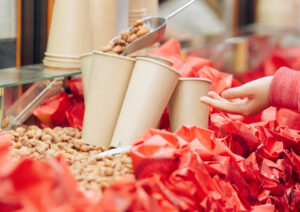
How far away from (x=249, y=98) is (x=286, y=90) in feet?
0.31

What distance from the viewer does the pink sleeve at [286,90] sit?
0.97 m

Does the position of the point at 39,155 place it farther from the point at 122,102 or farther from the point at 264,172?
the point at 264,172

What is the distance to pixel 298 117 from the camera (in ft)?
4.45

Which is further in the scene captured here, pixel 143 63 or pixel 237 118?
pixel 237 118

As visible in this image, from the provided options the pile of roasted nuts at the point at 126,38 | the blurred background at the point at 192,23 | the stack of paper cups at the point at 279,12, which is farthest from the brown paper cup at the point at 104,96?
the stack of paper cups at the point at 279,12

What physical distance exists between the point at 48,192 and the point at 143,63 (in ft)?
1.68

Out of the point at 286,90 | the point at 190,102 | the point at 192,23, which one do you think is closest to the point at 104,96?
the point at 190,102

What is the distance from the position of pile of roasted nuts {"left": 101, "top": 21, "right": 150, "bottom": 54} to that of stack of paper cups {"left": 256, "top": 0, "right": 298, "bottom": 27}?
199cm

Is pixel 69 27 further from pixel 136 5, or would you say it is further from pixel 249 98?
pixel 249 98

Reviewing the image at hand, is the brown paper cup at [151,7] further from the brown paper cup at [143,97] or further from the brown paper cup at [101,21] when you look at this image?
the brown paper cup at [143,97]

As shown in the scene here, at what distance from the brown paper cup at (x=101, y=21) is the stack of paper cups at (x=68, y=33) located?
0.08 meters

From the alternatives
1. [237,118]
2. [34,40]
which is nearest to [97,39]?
[34,40]

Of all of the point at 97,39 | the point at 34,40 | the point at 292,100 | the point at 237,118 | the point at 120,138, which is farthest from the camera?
the point at 34,40

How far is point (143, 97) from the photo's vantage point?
1076 millimetres
